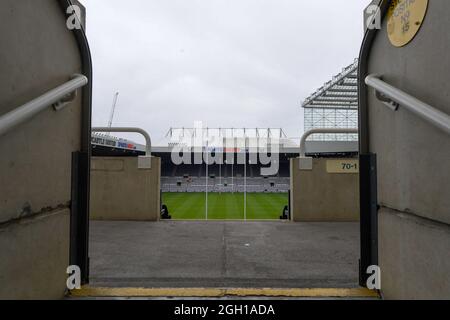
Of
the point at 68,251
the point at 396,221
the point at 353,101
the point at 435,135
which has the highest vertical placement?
the point at 353,101

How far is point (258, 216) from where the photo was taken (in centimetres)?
1745

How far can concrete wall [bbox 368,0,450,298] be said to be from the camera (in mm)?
1590

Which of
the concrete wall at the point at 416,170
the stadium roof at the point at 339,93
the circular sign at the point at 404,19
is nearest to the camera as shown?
the concrete wall at the point at 416,170

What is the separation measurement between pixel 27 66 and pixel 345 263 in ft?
12.4

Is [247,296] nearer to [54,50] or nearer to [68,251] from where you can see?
[68,251]

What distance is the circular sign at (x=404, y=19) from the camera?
1819 millimetres

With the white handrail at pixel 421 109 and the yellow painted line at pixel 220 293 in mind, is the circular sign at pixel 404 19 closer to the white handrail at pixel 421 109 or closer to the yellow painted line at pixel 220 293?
the white handrail at pixel 421 109

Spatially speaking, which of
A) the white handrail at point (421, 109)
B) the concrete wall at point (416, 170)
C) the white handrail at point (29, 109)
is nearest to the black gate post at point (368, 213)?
the concrete wall at point (416, 170)

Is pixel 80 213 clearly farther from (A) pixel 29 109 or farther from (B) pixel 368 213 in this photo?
(B) pixel 368 213

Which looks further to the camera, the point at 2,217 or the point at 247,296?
the point at 247,296

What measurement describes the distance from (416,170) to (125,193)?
606cm

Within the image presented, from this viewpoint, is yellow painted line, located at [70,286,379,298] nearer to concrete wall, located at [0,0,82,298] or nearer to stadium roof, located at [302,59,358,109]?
concrete wall, located at [0,0,82,298]

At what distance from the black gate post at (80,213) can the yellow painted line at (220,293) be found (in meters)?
0.26

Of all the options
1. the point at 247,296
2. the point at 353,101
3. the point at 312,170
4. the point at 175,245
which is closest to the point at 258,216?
the point at 312,170
